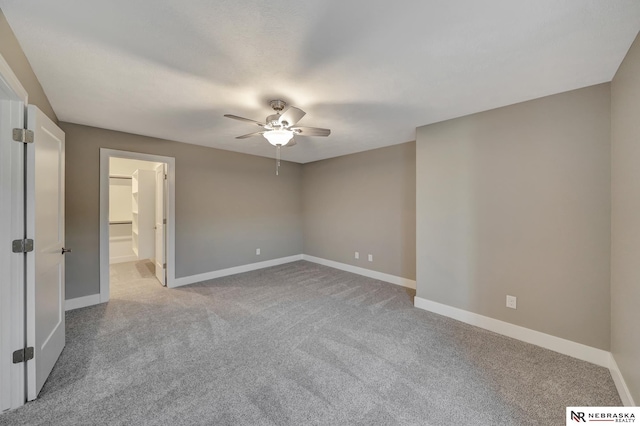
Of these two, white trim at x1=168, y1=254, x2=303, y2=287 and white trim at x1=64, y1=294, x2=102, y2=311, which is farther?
white trim at x1=168, y1=254, x2=303, y2=287

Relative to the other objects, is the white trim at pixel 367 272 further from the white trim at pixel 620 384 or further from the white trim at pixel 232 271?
the white trim at pixel 620 384

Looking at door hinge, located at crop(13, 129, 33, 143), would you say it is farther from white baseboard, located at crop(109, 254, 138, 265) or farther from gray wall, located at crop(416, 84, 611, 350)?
white baseboard, located at crop(109, 254, 138, 265)

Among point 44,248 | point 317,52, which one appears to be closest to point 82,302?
point 44,248

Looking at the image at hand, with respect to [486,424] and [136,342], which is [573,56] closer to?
[486,424]

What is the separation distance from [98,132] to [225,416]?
3742mm

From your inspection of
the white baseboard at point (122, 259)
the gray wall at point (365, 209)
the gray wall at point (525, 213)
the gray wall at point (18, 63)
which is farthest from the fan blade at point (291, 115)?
the white baseboard at point (122, 259)

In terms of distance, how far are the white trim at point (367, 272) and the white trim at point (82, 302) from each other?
3.61 meters

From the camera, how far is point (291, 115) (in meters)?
2.11

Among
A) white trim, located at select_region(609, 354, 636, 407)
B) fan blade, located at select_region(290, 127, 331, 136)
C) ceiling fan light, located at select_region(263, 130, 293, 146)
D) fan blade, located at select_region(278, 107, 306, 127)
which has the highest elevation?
fan blade, located at select_region(278, 107, 306, 127)

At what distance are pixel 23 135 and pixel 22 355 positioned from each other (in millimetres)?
1437

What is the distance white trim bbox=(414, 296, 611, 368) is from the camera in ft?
6.68

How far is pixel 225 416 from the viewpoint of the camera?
1507 millimetres

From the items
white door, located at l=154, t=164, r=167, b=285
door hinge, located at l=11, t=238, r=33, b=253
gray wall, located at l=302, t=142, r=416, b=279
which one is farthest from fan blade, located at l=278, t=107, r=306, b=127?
white door, located at l=154, t=164, r=167, b=285

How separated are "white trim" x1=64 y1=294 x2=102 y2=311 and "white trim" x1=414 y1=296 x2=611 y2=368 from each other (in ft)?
14.0
